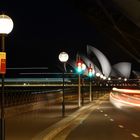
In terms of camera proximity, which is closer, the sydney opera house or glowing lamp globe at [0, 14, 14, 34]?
glowing lamp globe at [0, 14, 14, 34]

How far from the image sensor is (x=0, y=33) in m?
15.8

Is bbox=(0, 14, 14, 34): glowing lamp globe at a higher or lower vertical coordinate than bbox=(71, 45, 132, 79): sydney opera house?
lower

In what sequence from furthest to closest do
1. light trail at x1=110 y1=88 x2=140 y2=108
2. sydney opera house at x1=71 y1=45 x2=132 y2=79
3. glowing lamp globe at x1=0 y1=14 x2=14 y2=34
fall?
sydney opera house at x1=71 y1=45 x2=132 y2=79
light trail at x1=110 y1=88 x2=140 y2=108
glowing lamp globe at x1=0 y1=14 x2=14 y2=34

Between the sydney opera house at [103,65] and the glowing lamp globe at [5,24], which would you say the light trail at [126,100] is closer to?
the glowing lamp globe at [5,24]

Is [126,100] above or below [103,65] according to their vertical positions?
below

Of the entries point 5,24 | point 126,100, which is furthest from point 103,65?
point 5,24

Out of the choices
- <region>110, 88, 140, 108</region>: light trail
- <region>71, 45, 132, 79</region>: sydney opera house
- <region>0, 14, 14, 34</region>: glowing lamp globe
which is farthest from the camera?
<region>71, 45, 132, 79</region>: sydney opera house

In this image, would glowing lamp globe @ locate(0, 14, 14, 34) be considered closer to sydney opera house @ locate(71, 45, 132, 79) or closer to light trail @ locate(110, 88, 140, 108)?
light trail @ locate(110, 88, 140, 108)

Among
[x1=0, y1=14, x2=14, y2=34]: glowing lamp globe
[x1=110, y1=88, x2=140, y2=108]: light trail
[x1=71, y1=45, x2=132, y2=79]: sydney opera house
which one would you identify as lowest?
[x1=110, y1=88, x2=140, y2=108]: light trail

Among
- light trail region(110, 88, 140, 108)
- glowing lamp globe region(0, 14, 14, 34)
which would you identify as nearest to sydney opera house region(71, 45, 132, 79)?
light trail region(110, 88, 140, 108)

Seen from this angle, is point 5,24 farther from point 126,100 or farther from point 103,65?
point 103,65

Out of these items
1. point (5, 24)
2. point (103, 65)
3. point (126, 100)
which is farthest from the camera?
point (103, 65)

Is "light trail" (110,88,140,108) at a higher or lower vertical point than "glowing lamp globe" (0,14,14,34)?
lower

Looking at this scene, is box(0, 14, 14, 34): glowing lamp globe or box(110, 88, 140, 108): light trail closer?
box(0, 14, 14, 34): glowing lamp globe
